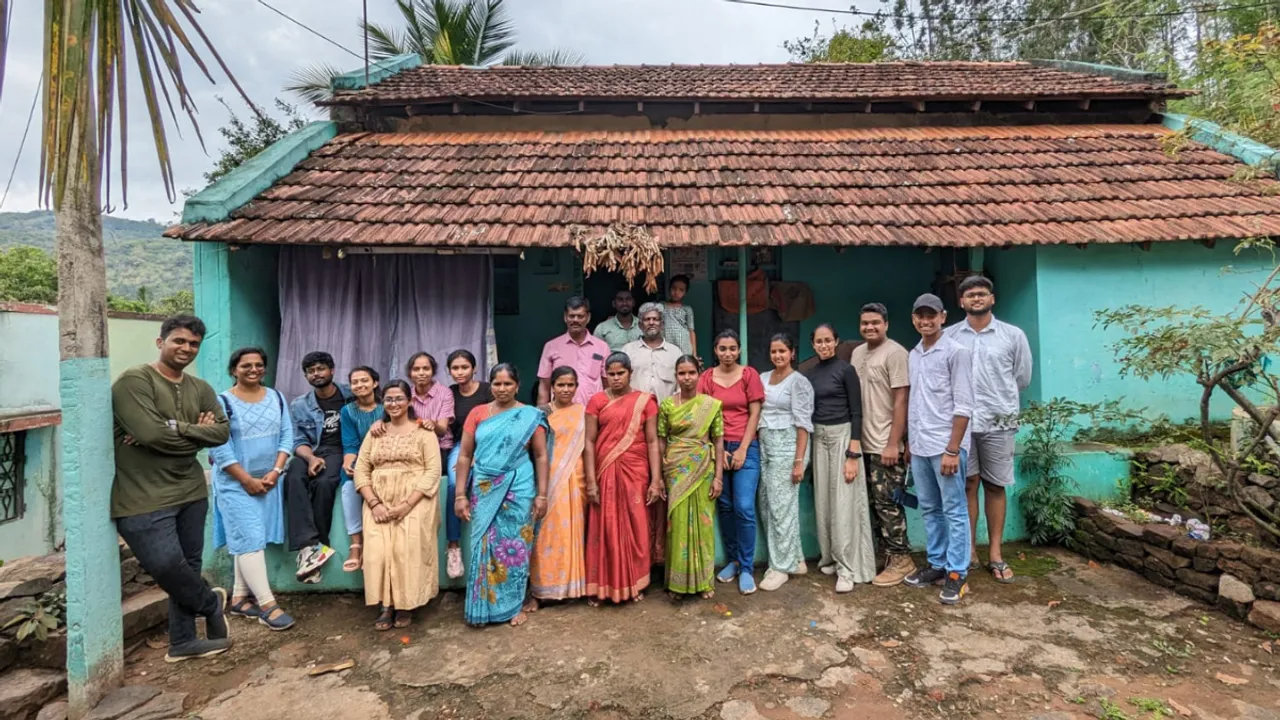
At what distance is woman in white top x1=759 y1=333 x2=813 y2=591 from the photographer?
387cm

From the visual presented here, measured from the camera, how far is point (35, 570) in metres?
3.53

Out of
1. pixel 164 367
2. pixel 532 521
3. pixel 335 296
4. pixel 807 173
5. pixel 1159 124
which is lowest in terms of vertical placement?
pixel 532 521

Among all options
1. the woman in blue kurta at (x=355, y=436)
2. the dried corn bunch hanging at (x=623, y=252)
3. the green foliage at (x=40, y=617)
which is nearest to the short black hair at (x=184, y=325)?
the woman in blue kurta at (x=355, y=436)

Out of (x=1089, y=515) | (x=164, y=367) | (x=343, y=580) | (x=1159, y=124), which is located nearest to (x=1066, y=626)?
(x=1089, y=515)

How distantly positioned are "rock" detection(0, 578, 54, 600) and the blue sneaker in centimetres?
399

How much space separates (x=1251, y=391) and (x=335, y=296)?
26.3ft

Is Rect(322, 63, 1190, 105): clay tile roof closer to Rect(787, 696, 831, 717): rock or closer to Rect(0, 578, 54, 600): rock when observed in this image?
Rect(0, 578, 54, 600): rock

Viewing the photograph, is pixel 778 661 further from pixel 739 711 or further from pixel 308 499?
pixel 308 499

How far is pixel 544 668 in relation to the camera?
3074mm

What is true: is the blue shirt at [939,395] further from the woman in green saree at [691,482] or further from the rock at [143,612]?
the rock at [143,612]

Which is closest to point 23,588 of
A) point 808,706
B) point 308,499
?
point 308,499

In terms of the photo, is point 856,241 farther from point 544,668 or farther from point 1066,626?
point 544,668

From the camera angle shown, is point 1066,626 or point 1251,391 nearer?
point 1066,626

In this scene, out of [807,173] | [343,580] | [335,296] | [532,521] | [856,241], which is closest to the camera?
[532,521]
